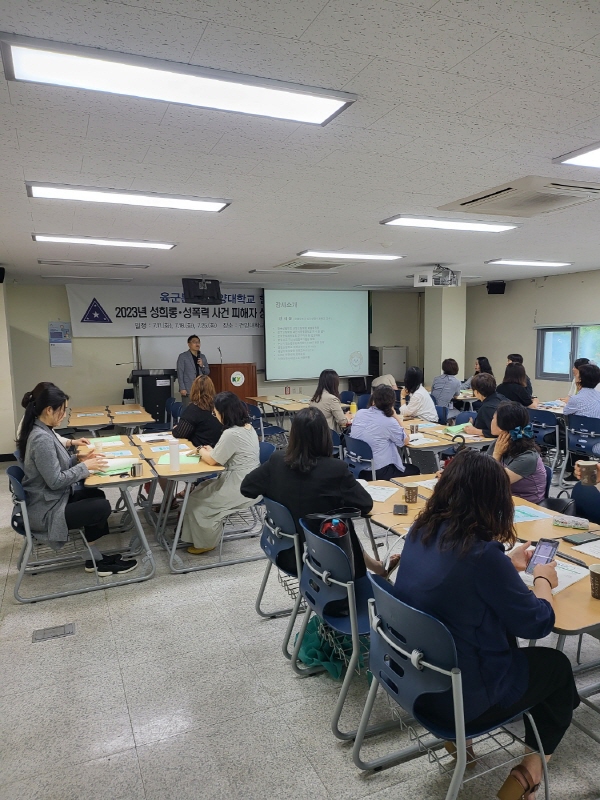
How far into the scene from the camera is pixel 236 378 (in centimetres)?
998

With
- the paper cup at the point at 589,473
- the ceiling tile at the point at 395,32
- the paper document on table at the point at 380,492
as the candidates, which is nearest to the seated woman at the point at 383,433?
the paper document on table at the point at 380,492

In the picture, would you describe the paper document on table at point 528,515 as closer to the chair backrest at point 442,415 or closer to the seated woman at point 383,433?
the seated woman at point 383,433

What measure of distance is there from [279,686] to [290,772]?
0.53m

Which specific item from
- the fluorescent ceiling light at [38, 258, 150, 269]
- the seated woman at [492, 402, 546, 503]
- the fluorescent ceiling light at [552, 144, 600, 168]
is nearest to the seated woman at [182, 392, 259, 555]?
the seated woman at [492, 402, 546, 503]

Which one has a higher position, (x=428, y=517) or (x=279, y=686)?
(x=428, y=517)

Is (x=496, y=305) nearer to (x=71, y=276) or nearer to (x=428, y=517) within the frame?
(x=71, y=276)

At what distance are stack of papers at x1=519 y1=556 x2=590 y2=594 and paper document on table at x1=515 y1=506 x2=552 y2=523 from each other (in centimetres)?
52

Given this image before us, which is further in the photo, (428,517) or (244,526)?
(244,526)

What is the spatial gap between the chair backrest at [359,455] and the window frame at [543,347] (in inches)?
247

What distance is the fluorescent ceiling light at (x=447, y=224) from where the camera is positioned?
4.47 m

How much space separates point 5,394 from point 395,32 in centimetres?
718

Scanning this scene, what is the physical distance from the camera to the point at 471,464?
1766 mm

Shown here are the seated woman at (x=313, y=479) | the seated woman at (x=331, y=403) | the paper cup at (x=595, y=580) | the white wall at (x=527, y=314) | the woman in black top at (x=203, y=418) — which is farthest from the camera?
the white wall at (x=527, y=314)

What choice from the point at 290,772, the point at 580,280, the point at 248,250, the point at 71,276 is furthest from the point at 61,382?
A: the point at 580,280
